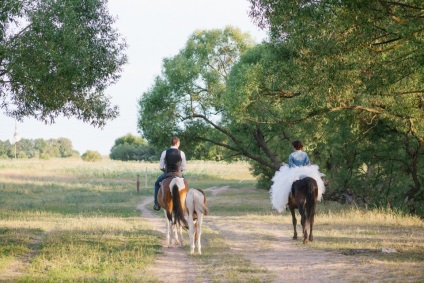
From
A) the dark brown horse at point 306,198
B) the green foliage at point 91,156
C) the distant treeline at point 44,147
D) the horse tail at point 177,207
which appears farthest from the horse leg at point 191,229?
the distant treeline at point 44,147

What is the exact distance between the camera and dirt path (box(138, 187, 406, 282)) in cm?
1106

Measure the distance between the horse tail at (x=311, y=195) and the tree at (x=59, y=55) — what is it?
6003 mm

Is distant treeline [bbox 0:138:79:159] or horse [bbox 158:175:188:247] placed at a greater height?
distant treeline [bbox 0:138:79:159]

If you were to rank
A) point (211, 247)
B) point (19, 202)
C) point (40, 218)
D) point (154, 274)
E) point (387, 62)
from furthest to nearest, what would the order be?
point (19, 202)
point (40, 218)
point (387, 62)
point (211, 247)
point (154, 274)

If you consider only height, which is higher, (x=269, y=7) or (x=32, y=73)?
(x=269, y=7)

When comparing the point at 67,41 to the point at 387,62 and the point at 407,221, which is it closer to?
the point at 387,62

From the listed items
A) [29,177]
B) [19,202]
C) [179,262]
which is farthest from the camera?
[29,177]

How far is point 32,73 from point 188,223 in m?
5.07

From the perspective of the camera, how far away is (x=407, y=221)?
23172 millimetres

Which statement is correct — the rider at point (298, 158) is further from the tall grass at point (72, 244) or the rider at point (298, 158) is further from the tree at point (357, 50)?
the tall grass at point (72, 244)

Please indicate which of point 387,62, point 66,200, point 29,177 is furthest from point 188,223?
point 29,177

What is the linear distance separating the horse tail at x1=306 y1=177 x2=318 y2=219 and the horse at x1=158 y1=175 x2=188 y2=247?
328 centimetres

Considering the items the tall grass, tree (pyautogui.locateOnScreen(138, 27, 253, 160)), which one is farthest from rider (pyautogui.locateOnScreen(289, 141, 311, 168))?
tree (pyautogui.locateOnScreen(138, 27, 253, 160))

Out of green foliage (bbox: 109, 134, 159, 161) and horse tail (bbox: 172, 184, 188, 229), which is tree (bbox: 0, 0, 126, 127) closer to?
horse tail (bbox: 172, 184, 188, 229)
